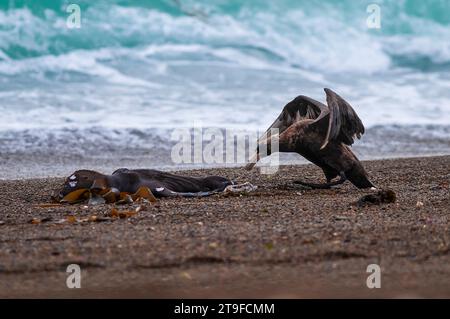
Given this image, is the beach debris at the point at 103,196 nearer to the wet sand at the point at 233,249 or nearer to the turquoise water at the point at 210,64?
the wet sand at the point at 233,249

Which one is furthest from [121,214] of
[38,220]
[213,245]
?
[213,245]

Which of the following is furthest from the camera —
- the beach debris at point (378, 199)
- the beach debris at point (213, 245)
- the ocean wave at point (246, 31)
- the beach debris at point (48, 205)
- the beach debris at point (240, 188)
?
the ocean wave at point (246, 31)

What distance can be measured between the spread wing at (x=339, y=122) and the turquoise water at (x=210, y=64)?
4.88 m

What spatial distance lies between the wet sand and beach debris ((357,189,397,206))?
0.19ft

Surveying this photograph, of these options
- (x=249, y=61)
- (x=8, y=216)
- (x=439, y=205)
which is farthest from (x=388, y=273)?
(x=249, y=61)

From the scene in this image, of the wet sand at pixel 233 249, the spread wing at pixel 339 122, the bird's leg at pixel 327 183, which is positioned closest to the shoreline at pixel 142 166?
the bird's leg at pixel 327 183

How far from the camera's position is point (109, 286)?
360cm

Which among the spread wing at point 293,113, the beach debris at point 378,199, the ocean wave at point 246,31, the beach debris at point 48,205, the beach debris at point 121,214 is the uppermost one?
the ocean wave at point 246,31

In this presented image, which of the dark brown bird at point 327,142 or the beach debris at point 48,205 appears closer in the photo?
the beach debris at point 48,205

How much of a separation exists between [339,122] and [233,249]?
103 inches

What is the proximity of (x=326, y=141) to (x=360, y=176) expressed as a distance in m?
0.44

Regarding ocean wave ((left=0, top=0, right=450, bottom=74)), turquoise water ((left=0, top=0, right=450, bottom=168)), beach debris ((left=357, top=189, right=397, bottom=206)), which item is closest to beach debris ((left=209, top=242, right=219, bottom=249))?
beach debris ((left=357, top=189, right=397, bottom=206))

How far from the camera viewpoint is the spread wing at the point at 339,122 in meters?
6.41

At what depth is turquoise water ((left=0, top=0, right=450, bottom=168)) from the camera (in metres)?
12.8
